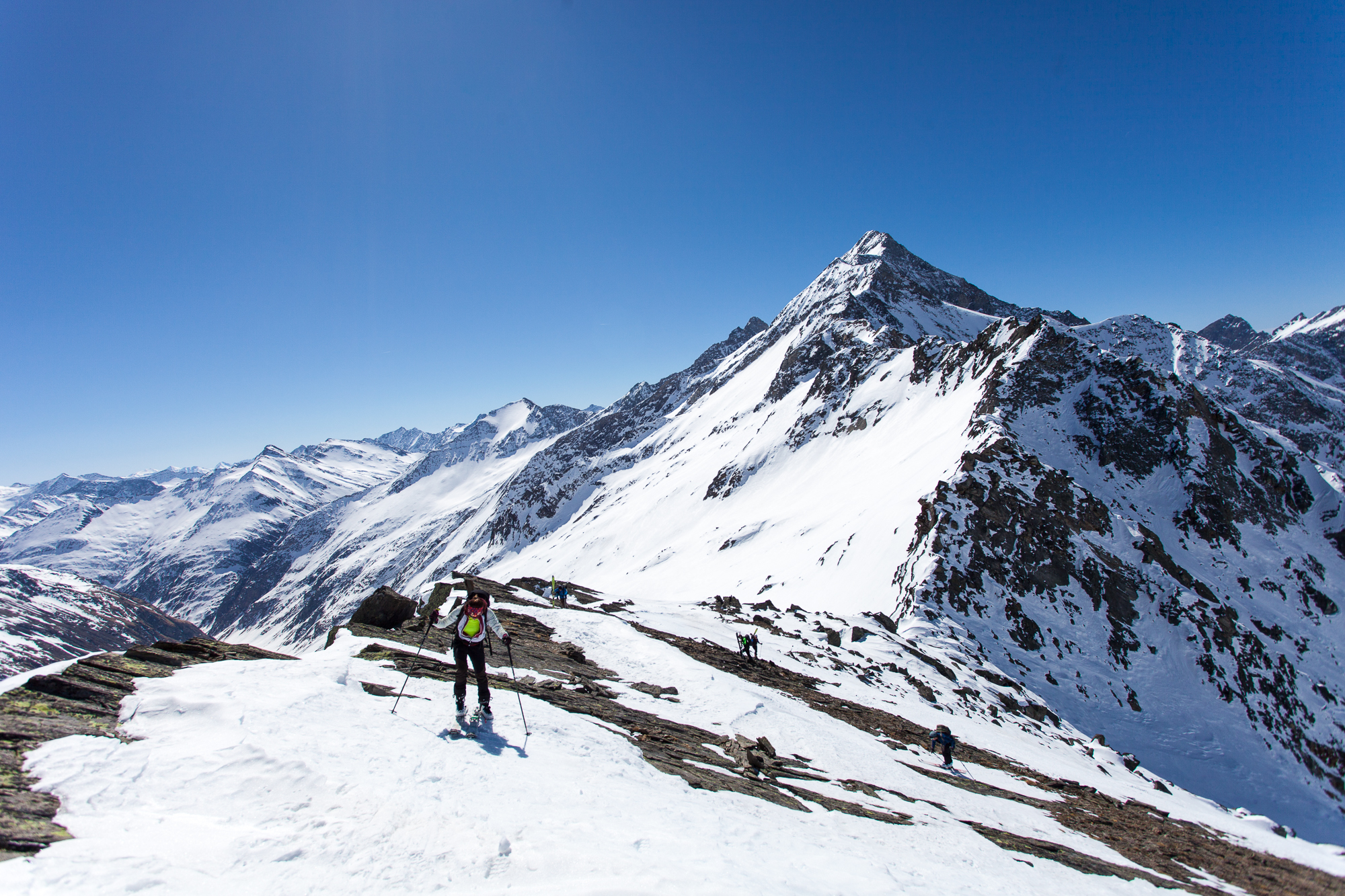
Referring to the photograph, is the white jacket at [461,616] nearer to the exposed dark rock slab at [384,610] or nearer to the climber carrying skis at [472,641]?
the climber carrying skis at [472,641]

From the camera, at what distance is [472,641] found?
34.4ft

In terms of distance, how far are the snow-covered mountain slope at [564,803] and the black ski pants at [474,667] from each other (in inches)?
21.0

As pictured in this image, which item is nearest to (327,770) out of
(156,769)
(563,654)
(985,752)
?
(156,769)

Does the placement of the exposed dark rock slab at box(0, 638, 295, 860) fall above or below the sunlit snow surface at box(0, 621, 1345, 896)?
above

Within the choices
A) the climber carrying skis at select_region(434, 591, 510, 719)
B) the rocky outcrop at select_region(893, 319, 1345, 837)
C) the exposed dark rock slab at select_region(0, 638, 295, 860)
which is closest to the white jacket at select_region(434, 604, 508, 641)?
the climber carrying skis at select_region(434, 591, 510, 719)

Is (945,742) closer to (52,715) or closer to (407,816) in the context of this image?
(407,816)

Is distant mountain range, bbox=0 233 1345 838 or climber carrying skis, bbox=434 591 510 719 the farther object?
distant mountain range, bbox=0 233 1345 838

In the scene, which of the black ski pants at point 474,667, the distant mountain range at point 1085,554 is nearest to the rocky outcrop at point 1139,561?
the distant mountain range at point 1085,554

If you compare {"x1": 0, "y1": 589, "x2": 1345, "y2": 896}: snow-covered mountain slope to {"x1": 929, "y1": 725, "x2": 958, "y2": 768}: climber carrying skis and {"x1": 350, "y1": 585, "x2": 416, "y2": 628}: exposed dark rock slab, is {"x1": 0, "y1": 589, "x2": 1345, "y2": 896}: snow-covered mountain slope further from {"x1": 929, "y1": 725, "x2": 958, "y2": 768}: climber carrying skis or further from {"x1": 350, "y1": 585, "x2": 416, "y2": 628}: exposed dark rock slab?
{"x1": 350, "y1": 585, "x2": 416, "y2": 628}: exposed dark rock slab

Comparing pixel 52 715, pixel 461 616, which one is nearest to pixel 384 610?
pixel 461 616

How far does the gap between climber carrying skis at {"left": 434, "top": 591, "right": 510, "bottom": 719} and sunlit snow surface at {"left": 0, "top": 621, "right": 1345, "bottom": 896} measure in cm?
54

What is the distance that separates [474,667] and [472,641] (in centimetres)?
47

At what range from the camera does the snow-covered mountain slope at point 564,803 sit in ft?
16.5

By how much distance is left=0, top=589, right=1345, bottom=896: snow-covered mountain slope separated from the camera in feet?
16.5
